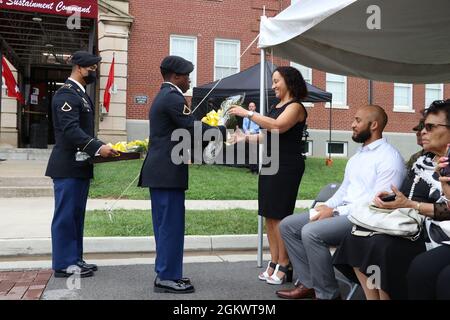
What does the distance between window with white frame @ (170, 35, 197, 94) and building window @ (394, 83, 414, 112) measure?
31.4ft

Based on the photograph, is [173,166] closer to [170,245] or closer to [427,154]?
[170,245]

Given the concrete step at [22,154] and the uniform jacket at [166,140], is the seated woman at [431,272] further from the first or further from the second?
the concrete step at [22,154]

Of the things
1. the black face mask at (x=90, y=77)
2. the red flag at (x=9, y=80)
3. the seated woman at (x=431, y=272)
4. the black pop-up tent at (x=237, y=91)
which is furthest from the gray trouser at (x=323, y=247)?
the red flag at (x=9, y=80)

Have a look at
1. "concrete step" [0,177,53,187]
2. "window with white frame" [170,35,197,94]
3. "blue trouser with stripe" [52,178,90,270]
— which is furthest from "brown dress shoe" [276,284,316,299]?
"window with white frame" [170,35,197,94]

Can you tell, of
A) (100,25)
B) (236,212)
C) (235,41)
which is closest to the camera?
(236,212)

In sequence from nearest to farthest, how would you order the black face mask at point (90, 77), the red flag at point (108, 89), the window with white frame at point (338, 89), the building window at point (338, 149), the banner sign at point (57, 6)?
1. the black face mask at point (90, 77)
2. the banner sign at point (57, 6)
3. the red flag at point (108, 89)
4. the building window at point (338, 149)
5. the window with white frame at point (338, 89)

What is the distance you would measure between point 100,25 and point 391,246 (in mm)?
17238

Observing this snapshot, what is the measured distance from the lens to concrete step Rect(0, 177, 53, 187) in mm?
10797

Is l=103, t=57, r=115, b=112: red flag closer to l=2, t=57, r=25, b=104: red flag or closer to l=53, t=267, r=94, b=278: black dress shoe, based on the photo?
l=2, t=57, r=25, b=104: red flag

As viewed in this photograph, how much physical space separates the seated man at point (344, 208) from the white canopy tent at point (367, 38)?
1.11 meters

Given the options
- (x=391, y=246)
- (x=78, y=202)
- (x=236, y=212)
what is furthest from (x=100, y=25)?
(x=391, y=246)

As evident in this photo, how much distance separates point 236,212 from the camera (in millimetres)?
8523

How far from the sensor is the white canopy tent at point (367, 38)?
193 inches

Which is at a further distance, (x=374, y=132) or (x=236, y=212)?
(x=236, y=212)
